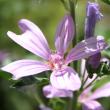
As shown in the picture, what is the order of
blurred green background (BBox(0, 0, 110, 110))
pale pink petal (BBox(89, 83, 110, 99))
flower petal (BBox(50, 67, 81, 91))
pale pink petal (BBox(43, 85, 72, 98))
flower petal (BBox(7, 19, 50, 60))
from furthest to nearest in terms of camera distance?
blurred green background (BBox(0, 0, 110, 110)) < pale pink petal (BBox(89, 83, 110, 99)) < pale pink petal (BBox(43, 85, 72, 98)) < flower petal (BBox(7, 19, 50, 60)) < flower petal (BBox(50, 67, 81, 91))

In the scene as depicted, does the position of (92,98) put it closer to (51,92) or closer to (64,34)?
(51,92)

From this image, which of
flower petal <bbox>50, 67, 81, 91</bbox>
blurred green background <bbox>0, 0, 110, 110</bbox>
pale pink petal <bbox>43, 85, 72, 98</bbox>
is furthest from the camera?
blurred green background <bbox>0, 0, 110, 110</bbox>

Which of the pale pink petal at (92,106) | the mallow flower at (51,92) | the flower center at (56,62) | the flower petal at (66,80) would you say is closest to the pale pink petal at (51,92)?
the mallow flower at (51,92)

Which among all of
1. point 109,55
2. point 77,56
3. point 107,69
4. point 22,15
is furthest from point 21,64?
point 22,15

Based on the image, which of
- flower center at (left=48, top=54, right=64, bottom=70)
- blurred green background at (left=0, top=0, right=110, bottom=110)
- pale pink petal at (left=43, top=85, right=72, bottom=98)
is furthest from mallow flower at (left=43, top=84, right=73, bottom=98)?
blurred green background at (left=0, top=0, right=110, bottom=110)

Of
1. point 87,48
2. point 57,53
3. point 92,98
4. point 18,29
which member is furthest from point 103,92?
point 18,29

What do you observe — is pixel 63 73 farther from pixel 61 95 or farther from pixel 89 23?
pixel 61 95

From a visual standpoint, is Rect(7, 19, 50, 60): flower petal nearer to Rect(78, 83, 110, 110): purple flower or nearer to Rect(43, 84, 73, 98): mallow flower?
Rect(43, 84, 73, 98): mallow flower

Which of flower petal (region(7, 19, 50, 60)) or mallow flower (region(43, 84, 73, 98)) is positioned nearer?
flower petal (region(7, 19, 50, 60))
